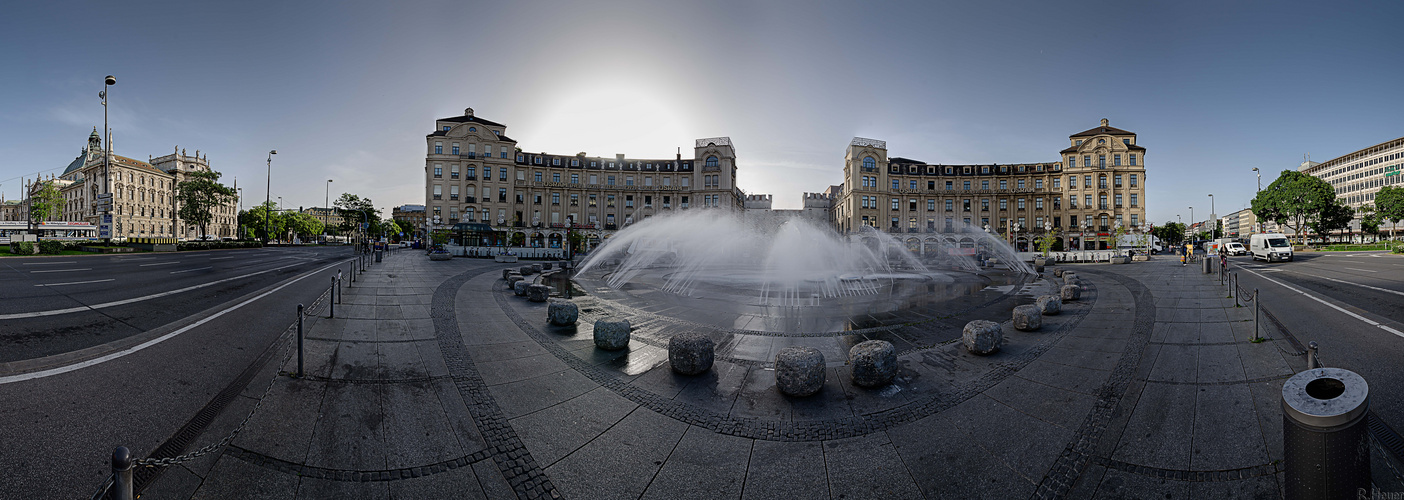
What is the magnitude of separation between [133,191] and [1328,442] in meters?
141

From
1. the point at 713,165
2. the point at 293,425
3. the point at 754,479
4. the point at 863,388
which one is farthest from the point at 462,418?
the point at 713,165

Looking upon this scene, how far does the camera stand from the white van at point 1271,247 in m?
34.5

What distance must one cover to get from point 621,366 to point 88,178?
463 ft

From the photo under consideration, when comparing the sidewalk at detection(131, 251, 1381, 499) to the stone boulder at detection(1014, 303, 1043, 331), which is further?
the stone boulder at detection(1014, 303, 1043, 331)

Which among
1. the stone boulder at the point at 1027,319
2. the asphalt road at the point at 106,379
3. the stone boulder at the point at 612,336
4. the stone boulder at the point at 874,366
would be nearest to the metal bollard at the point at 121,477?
the asphalt road at the point at 106,379

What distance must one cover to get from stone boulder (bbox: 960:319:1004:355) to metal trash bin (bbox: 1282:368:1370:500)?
14.4 ft

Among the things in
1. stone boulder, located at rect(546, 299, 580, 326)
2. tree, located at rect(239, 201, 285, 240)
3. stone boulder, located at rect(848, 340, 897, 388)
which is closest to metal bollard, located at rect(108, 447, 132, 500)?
stone boulder, located at rect(848, 340, 897, 388)

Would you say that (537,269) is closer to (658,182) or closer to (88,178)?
(658,182)

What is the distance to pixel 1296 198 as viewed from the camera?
58.0 meters

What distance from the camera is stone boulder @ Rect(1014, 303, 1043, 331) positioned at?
9453 millimetres

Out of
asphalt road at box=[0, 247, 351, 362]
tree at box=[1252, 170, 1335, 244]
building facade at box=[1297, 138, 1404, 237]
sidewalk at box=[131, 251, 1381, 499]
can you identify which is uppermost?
building facade at box=[1297, 138, 1404, 237]

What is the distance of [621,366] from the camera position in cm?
693

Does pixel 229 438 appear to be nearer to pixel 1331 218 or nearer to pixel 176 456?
pixel 176 456

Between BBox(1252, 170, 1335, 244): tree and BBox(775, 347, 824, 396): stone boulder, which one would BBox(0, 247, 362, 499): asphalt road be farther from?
BBox(1252, 170, 1335, 244): tree
